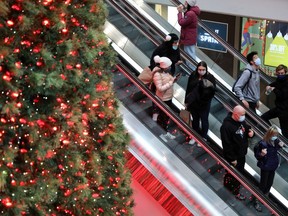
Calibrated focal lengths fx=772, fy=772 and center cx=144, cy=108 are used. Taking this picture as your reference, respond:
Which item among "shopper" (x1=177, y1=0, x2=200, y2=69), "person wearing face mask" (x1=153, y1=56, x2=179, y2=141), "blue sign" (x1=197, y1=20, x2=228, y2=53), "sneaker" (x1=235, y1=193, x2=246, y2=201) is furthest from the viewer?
"blue sign" (x1=197, y1=20, x2=228, y2=53)

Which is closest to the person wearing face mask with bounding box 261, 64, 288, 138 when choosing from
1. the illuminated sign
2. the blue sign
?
the blue sign

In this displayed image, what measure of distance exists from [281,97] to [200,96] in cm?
181

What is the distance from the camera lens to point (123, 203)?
6875 millimetres

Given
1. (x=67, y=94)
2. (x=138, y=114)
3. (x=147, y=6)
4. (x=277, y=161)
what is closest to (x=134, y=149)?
(x=138, y=114)

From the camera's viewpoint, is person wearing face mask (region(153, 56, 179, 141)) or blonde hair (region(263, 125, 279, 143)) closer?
blonde hair (region(263, 125, 279, 143))

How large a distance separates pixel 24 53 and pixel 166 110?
5.10 m

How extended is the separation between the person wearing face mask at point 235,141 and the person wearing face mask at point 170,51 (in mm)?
1759

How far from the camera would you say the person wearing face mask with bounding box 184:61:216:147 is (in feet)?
34.4

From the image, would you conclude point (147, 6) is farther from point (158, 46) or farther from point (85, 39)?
point (85, 39)

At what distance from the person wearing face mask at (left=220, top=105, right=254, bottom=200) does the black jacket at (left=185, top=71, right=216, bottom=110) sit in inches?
19.4

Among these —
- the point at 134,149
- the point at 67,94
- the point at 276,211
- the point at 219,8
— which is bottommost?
the point at 276,211

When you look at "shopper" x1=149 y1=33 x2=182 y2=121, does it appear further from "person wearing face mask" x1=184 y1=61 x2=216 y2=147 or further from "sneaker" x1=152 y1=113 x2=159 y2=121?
"sneaker" x1=152 y1=113 x2=159 y2=121

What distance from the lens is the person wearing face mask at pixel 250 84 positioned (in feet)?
→ 38.1

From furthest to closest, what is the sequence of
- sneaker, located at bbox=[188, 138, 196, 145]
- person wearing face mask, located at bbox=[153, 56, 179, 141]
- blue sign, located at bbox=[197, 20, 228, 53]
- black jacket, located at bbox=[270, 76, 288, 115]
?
blue sign, located at bbox=[197, 20, 228, 53] → black jacket, located at bbox=[270, 76, 288, 115] → person wearing face mask, located at bbox=[153, 56, 179, 141] → sneaker, located at bbox=[188, 138, 196, 145]
